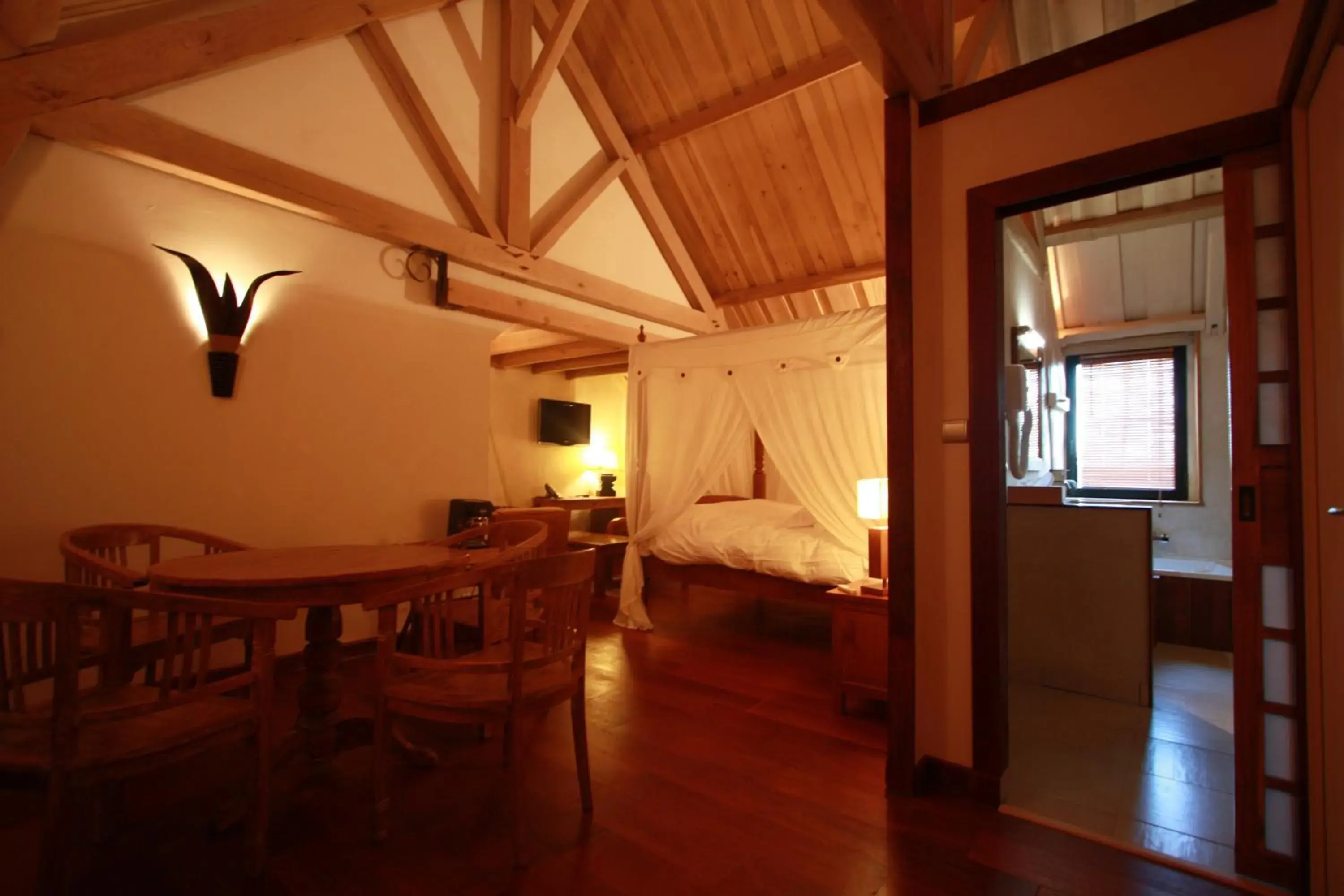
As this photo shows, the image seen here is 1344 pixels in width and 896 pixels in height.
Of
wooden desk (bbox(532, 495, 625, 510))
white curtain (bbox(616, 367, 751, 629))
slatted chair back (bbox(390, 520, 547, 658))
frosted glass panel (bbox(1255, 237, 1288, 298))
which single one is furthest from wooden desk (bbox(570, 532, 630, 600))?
frosted glass panel (bbox(1255, 237, 1288, 298))

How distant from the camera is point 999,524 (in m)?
2.09

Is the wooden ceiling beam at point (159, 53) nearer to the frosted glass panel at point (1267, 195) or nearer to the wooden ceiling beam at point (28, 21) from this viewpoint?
the wooden ceiling beam at point (28, 21)

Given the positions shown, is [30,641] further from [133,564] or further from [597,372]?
[597,372]

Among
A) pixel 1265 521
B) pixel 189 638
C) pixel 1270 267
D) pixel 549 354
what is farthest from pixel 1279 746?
pixel 549 354

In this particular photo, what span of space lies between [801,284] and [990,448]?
14.6 feet

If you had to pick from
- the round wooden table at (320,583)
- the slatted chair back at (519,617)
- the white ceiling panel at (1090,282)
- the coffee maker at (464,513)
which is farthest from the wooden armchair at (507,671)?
the white ceiling panel at (1090,282)

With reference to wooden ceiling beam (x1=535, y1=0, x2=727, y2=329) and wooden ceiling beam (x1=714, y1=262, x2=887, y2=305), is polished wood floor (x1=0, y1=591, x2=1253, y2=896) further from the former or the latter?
wooden ceiling beam (x1=535, y1=0, x2=727, y2=329)

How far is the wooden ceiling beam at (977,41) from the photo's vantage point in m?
3.25

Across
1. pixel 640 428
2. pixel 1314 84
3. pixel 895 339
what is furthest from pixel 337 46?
pixel 1314 84

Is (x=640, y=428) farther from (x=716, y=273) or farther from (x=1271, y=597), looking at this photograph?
(x=1271, y=597)

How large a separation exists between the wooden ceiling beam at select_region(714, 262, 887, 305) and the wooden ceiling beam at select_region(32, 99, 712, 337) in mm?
2047

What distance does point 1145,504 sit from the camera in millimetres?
5582

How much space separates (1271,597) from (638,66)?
5.47 metres

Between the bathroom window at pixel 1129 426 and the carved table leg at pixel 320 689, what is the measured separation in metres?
6.07
